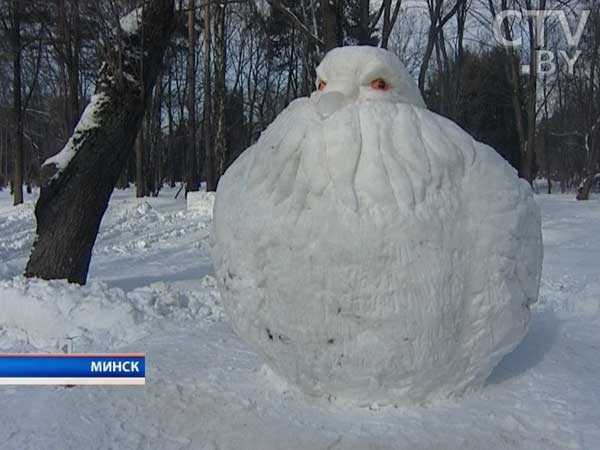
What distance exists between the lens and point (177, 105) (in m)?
33.9

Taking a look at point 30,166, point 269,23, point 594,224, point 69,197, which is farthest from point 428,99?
point 30,166

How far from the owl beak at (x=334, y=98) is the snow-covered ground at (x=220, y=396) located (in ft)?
5.54

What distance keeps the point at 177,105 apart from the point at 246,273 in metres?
31.9

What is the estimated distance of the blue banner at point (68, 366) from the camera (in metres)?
3.22

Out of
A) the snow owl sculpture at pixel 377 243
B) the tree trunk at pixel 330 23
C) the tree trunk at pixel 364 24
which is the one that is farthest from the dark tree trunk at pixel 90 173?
the tree trunk at pixel 364 24

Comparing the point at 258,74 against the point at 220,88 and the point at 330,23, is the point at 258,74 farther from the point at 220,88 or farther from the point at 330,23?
the point at 330,23

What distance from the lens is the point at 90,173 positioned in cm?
605

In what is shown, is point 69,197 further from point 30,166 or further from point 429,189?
point 30,166

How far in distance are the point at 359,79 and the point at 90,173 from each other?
144 inches

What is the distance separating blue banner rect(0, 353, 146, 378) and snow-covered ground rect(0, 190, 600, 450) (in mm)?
215

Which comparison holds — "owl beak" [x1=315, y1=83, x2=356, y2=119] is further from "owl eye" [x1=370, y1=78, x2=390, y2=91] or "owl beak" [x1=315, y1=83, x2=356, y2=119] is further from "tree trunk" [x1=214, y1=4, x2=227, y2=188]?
"tree trunk" [x1=214, y1=4, x2=227, y2=188]

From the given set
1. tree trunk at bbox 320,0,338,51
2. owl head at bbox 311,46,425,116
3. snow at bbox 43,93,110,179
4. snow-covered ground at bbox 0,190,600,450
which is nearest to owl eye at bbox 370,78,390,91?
owl head at bbox 311,46,425,116

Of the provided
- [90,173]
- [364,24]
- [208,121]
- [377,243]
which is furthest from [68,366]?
[208,121]

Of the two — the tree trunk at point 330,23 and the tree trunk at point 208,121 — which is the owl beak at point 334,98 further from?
the tree trunk at point 208,121
